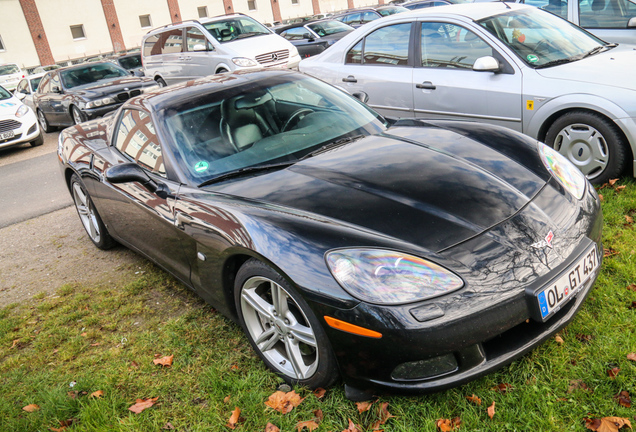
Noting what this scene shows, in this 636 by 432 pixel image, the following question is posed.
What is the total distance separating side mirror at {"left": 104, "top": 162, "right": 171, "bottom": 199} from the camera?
10.5 ft

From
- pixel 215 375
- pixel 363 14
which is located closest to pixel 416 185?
pixel 215 375

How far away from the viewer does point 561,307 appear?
2.23 m

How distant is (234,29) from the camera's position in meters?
12.2

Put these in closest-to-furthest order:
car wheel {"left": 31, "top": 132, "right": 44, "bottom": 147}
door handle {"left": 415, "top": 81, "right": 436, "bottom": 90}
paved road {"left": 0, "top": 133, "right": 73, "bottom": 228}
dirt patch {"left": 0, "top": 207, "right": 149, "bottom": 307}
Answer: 1. dirt patch {"left": 0, "top": 207, "right": 149, "bottom": 307}
2. door handle {"left": 415, "top": 81, "right": 436, "bottom": 90}
3. paved road {"left": 0, "top": 133, "right": 73, "bottom": 228}
4. car wheel {"left": 31, "top": 132, "right": 44, "bottom": 147}

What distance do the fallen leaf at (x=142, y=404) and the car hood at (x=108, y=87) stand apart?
31.1 ft

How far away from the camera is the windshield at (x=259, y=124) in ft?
10.5

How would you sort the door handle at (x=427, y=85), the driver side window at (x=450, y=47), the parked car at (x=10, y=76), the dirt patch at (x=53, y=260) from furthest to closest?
the parked car at (x=10, y=76) < the door handle at (x=427, y=85) < the driver side window at (x=450, y=47) < the dirt patch at (x=53, y=260)

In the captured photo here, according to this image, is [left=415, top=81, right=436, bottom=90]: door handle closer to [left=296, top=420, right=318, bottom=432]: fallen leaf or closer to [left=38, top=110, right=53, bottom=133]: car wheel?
[left=296, top=420, right=318, bottom=432]: fallen leaf

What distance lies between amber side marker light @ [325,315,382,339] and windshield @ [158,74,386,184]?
1.26 m

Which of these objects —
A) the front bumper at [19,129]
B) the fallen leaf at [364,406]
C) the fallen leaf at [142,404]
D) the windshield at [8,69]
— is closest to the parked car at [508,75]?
the fallen leaf at [364,406]

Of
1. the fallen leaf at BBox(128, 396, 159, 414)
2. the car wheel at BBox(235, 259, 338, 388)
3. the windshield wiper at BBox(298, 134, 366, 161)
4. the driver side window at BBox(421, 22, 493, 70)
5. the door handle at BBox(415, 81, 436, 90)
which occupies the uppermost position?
the driver side window at BBox(421, 22, 493, 70)

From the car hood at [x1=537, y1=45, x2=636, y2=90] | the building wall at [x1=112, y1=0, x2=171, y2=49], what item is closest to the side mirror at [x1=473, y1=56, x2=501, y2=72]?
the car hood at [x1=537, y1=45, x2=636, y2=90]

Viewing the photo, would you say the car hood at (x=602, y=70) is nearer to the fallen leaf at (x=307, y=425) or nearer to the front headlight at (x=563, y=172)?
the front headlight at (x=563, y=172)

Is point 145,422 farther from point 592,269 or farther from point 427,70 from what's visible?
point 427,70
